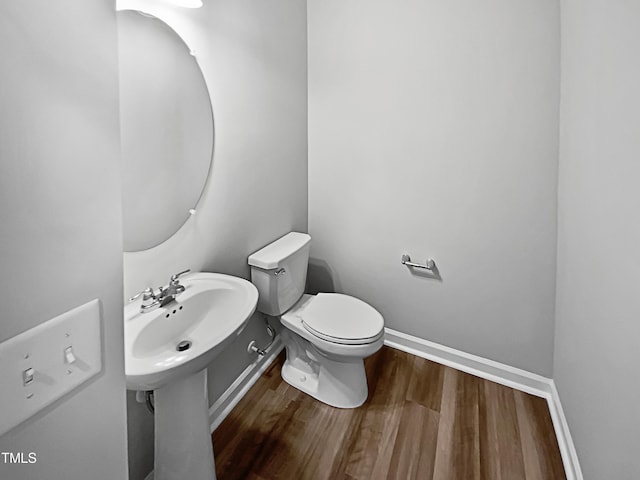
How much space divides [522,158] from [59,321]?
6.28 feet

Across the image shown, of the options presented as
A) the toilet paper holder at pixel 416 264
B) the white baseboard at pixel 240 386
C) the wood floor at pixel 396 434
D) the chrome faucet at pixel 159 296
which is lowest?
the wood floor at pixel 396 434

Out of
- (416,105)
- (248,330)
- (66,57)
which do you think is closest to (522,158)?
(416,105)

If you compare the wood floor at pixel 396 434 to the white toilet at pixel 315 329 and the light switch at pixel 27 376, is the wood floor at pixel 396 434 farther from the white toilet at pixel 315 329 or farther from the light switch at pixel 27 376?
the light switch at pixel 27 376

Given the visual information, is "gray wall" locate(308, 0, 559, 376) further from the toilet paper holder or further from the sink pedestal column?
the sink pedestal column

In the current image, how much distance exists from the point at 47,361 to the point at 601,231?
1489 mm

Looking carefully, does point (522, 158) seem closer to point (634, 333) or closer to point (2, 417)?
point (634, 333)

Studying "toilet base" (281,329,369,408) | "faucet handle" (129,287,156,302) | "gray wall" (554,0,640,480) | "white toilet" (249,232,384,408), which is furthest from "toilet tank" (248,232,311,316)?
"gray wall" (554,0,640,480)

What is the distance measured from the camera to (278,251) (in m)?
1.83

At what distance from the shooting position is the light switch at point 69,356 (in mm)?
460

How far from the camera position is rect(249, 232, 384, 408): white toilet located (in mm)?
1640

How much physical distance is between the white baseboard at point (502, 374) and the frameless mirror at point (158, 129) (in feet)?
5.23

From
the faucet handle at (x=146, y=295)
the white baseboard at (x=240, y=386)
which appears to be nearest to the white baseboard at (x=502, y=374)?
the white baseboard at (x=240, y=386)

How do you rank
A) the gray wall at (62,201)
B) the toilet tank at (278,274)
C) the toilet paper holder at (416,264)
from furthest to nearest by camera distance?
1. the toilet paper holder at (416,264)
2. the toilet tank at (278,274)
3. the gray wall at (62,201)

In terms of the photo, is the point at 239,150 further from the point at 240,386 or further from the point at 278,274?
the point at 240,386
